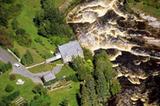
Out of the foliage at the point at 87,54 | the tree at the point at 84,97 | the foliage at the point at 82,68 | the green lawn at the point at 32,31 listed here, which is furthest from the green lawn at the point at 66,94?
the green lawn at the point at 32,31

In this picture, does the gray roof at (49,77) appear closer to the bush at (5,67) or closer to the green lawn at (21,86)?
the green lawn at (21,86)

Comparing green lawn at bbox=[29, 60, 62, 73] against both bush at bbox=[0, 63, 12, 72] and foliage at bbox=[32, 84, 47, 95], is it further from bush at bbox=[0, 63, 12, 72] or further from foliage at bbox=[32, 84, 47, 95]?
foliage at bbox=[32, 84, 47, 95]

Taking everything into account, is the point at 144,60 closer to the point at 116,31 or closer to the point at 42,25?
the point at 116,31

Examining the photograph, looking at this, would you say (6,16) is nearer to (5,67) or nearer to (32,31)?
(32,31)

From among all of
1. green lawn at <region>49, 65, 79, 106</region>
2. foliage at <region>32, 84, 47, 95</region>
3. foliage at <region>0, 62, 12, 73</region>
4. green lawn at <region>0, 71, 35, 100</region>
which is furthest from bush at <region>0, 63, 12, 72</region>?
green lawn at <region>49, 65, 79, 106</region>

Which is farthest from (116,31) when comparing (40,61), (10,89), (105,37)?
(10,89)
